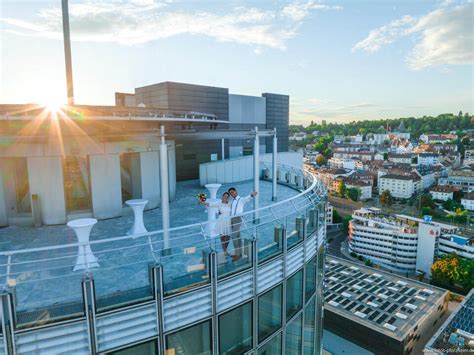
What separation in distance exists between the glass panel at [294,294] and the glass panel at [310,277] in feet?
1.34

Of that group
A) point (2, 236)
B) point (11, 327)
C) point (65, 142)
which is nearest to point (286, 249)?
point (11, 327)

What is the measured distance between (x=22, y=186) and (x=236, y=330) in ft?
27.6

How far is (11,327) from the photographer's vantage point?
4.75 m

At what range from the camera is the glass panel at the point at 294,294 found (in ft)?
25.7

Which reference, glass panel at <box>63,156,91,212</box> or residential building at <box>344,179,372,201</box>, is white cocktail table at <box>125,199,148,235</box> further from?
residential building at <box>344,179,372,201</box>

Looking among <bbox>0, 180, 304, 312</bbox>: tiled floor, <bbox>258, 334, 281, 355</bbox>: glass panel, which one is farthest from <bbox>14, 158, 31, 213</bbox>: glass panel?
<bbox>258, 334, 281, 355</bbox>: glass panel

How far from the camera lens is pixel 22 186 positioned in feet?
34.4

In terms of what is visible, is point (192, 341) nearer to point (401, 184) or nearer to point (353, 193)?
point (353, 193)

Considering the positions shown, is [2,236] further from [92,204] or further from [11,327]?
[11,327]

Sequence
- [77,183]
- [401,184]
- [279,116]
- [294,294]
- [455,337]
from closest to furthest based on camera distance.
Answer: [294,294]
[77,183]
[455,337]
[279,116]
[401,184]

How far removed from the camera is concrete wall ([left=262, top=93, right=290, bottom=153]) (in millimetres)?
29469

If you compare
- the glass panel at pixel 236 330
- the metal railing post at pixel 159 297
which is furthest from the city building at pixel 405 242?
the metal railing post at pixel 159 297

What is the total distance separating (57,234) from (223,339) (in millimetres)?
6083

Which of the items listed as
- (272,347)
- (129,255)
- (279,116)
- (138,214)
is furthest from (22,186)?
(279,116)
